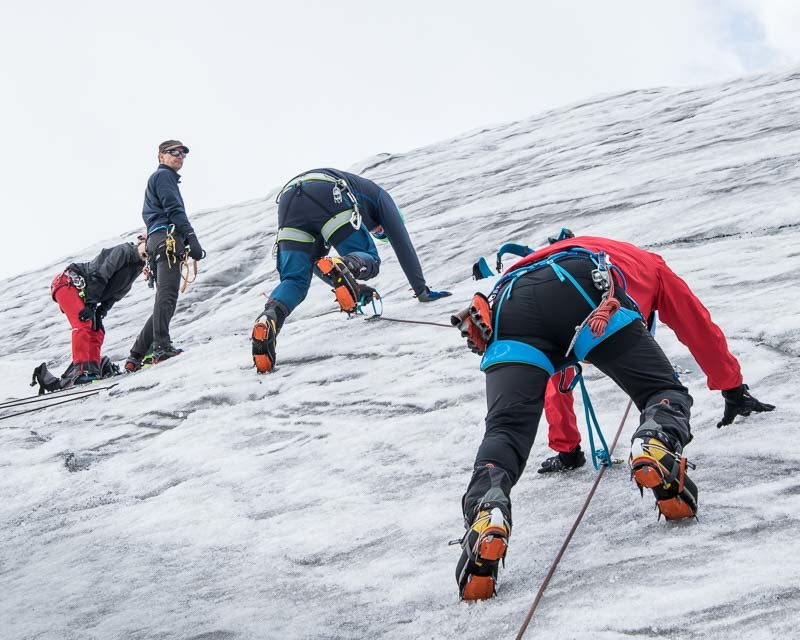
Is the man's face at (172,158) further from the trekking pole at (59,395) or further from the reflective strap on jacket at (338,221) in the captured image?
the reflective strap on jacket at (338,221)

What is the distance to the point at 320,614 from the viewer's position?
273 centimetres

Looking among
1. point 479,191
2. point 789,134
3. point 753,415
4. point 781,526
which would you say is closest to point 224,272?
point 479,191

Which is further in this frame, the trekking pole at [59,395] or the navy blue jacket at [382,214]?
the trekking pole at [59,395]

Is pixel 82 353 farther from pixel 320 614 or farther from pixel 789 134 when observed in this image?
pixel 789 134

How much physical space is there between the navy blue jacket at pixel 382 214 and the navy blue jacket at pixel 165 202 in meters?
1.97

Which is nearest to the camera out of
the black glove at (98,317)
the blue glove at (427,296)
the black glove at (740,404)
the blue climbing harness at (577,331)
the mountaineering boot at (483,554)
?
the mountaineering boot at (483,554)

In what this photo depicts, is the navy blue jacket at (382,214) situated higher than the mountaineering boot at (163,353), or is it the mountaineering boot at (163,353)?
the navy blue jacket at (382,214)

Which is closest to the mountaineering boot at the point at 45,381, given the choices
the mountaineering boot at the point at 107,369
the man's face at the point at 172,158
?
the mountaineering boot at the point at 107,369

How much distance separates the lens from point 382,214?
6250 millimetres

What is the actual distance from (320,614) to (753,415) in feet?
5.81

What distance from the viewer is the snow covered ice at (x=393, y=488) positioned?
244cm

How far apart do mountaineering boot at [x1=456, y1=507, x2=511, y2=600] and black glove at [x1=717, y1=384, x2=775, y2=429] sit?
4.25 ft

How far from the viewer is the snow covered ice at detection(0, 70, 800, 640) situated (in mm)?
2441

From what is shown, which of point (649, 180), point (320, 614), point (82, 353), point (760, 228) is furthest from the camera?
point (649, 180)
